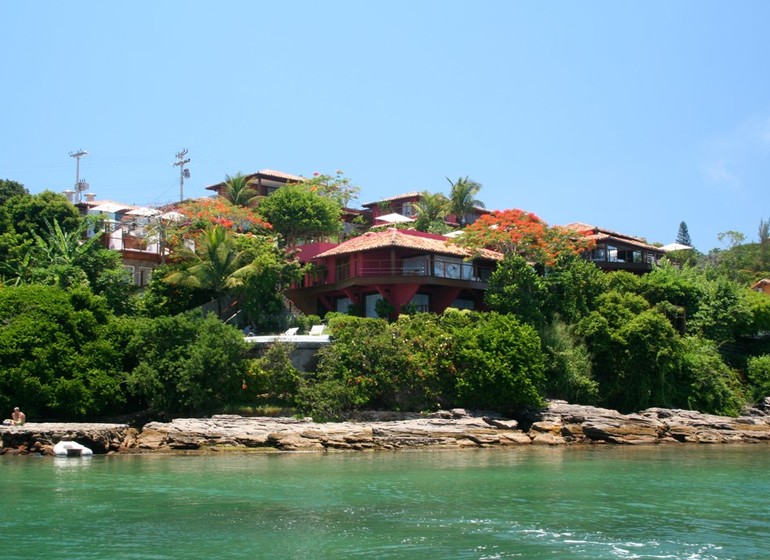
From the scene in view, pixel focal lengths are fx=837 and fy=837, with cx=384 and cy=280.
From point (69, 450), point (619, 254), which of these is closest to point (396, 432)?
point (69, 450)

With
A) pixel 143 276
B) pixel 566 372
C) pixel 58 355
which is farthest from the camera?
pixel 143 276

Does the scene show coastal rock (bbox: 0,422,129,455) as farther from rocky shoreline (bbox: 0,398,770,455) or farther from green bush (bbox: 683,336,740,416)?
green bush (bbox: 683,336,740,416)

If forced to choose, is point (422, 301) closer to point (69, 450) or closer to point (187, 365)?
point (187, 365)

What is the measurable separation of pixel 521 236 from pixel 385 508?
79.6 feet

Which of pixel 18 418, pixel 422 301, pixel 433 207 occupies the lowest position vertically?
pixel 18 418

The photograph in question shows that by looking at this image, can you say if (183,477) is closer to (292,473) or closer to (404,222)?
(292,473)

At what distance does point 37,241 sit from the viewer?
1678 inches

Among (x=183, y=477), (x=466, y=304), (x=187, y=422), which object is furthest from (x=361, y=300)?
(x=183, y=477)

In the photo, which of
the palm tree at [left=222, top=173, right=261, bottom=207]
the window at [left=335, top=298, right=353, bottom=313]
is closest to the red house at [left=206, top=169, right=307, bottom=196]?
the palm tree at [left=222, top=173, right=261, bottom=207]

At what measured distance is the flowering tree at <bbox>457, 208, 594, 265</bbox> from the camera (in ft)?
132

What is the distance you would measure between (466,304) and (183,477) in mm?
24780

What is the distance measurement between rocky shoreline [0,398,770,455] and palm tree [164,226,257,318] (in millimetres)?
9313

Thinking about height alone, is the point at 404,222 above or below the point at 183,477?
above

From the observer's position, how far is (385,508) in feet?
58.4
